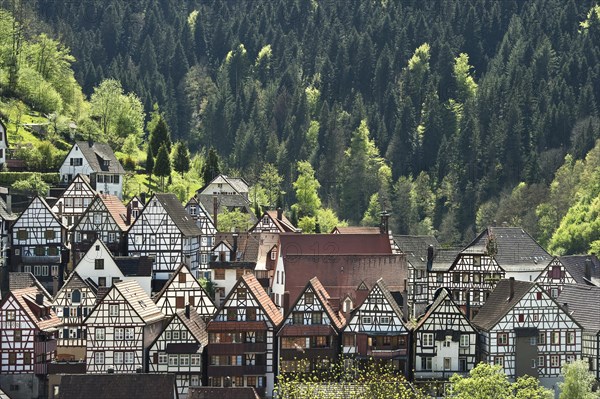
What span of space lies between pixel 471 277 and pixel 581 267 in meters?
14.4

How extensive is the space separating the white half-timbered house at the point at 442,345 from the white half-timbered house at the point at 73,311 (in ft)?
70.3

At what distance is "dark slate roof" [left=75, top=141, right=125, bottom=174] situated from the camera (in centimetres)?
14438

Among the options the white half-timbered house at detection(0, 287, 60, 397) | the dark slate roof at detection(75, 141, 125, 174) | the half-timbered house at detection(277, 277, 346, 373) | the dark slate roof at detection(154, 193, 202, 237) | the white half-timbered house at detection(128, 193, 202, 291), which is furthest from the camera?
the dark slate roof at detection(75, 141, 125, 174)

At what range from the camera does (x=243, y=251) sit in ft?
406

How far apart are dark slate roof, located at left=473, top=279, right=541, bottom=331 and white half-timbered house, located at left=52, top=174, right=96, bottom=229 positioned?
115 ft

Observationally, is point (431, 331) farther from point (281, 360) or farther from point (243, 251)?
point (243, 251)

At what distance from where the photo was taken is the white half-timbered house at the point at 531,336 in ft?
341

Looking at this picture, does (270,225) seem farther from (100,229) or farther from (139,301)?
(139,301)

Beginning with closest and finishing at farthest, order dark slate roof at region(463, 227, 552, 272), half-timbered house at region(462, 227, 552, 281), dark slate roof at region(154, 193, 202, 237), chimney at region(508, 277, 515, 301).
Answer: chimney at region(508, 277, 515, 301) → dark slate roof at region(154, 193, 202, 237) → half-timbered house at region(462, 227, 552, 281) → dark slate roof at region(463, 227, 552, 272)

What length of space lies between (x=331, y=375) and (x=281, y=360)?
3.36 metres

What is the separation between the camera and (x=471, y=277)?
118 meters

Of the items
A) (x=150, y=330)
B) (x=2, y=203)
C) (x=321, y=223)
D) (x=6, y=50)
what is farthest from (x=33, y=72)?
(x=150, y=330)

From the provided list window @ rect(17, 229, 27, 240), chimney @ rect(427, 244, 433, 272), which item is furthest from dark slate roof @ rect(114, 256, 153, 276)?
chimney @ rect(427, 244, 433, 272)

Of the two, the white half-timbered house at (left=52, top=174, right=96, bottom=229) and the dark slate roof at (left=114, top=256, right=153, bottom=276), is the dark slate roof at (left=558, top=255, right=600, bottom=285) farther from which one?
the white half-timbered house at (left=52, top=174, right=96, bottom=229)
